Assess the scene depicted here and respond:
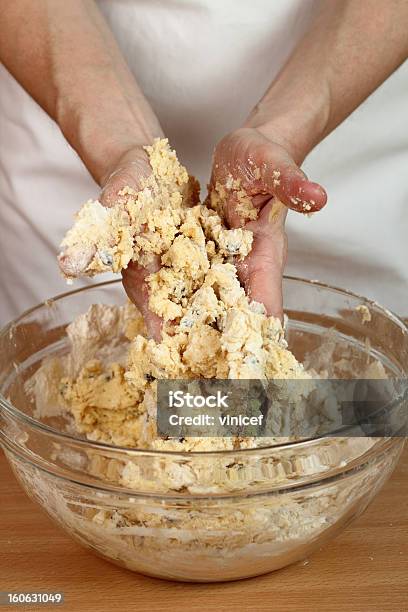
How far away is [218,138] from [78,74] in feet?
0.87

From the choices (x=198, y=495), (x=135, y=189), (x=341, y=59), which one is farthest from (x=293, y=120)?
(x=198, y=495)

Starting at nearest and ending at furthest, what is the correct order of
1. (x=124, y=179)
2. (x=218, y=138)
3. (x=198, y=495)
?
(x=198, y=495), (x=124, y=179), (x=218, y=138)

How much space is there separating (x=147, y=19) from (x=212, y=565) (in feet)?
2.61

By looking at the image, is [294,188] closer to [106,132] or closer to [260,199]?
[260,199]

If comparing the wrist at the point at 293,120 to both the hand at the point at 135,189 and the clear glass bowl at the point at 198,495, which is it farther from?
the clear glass bowl at the point at 198,495

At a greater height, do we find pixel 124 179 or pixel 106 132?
pixel 106 132

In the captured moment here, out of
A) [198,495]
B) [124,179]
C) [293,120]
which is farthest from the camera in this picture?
[293,120]

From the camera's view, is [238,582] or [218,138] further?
[218,138]

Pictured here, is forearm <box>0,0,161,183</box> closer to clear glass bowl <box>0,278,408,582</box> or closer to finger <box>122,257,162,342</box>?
finger <box>122,257,162,342</box>

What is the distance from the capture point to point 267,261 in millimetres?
950

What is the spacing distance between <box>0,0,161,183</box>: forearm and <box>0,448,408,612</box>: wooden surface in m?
0.44

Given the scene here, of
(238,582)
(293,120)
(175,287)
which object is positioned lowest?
(238,582)

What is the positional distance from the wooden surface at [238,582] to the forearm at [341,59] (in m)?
0.49

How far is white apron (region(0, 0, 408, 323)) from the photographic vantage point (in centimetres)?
126
